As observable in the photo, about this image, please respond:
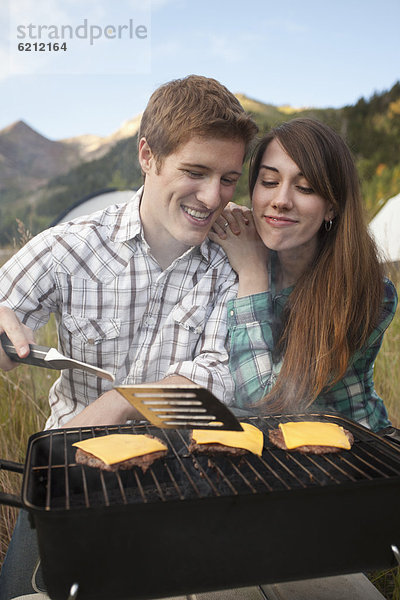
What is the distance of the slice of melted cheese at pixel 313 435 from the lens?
5.19 feet

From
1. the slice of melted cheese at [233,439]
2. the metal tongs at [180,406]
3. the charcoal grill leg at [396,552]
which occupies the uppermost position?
the metal tongs at [180,406]

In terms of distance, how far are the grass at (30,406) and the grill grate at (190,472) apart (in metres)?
0.95

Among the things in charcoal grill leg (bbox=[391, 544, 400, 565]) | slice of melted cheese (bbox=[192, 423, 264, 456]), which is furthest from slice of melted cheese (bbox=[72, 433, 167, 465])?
charcoal grill leg (bbox=[391, 544, 400, 565])

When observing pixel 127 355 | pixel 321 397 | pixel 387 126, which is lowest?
pixel 321 397

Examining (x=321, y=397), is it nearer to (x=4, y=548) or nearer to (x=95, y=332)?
(x=95, y=332)

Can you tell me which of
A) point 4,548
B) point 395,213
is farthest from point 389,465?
point 395,213

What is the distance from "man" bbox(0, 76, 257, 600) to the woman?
12 centimetres

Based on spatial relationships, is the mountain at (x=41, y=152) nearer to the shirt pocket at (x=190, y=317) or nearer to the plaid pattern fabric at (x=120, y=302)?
the plaid pattern fabric at (x=120, y=302)

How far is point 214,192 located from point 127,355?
2.62 ft

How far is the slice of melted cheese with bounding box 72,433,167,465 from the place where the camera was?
143 centimetres

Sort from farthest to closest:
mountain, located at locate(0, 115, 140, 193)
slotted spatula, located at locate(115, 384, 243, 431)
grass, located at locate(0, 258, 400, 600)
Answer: mountain, located at locate(0, 115, 140, 193), grass, located at locate(0, 258, 400, 600), slotted spatula, located at locate(115, 384, 243, 431)

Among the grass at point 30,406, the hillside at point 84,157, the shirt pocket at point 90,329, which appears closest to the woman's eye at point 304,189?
the shirt pocket at point 90,329

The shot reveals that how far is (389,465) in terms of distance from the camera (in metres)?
1.51

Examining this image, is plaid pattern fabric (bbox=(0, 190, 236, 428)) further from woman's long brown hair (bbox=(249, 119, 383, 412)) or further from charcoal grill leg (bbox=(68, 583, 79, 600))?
charcoal grill leg (bbox=(68, 583, 79, 600))
